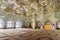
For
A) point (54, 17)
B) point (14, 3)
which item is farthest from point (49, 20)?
point (14, 3)

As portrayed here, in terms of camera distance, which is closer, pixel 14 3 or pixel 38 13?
pixel 14 3

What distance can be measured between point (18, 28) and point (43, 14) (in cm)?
219

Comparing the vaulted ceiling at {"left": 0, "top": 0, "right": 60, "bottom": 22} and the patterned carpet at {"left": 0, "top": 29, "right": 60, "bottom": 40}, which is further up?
the vaulted ceiling at {"left": 0, "top": 0, "right": 60, "bottom": 22}

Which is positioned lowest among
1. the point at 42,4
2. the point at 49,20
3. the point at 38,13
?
the point at 49,20

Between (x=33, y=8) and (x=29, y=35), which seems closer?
(x=29, y=35)

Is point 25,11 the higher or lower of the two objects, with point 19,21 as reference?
higher

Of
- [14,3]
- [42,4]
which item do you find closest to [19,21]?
[14,3]

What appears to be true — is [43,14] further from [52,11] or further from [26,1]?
[26,1]

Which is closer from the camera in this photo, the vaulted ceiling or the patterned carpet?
the patterned carpet

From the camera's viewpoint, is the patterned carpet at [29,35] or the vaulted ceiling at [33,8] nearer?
the patterned carpet at [29,35]

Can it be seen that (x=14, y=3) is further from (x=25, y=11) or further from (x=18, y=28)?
(x=18, y=28)

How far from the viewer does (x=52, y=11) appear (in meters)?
9.21

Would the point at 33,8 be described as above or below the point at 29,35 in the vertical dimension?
above

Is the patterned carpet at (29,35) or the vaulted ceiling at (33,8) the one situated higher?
the vaulted ceiling at (33,8)
